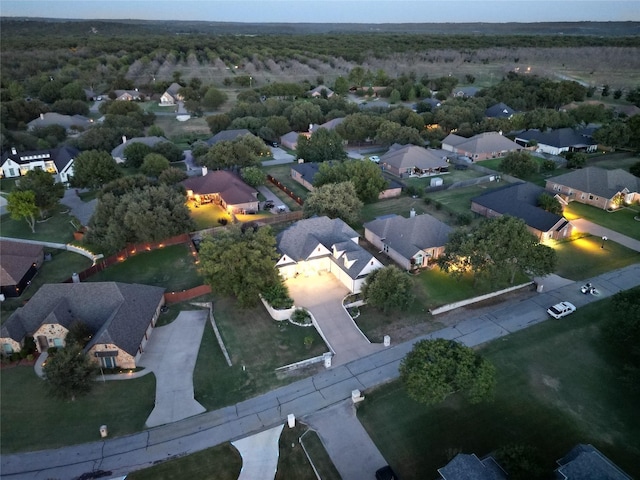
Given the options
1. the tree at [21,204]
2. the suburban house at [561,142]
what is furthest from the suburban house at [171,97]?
the suburban house at [561,142]

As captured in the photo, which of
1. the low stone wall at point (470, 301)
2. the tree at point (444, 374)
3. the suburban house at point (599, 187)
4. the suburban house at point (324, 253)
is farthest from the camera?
the suburban house at point (599, 187)

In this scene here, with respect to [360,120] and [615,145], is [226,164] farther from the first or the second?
[615,145]

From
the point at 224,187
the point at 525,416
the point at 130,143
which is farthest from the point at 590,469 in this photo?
the point at 130,143

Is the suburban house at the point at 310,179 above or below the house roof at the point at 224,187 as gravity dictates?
below

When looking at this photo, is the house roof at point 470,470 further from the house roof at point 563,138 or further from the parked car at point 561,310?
the house roof at point 563,138

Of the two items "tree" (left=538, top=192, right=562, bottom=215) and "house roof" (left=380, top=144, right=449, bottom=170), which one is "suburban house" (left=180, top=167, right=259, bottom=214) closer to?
"house roof" (left=380, top=144, right=449, bottom=170)

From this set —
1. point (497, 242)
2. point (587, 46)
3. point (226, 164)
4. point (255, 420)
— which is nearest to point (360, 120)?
point (226, 164)

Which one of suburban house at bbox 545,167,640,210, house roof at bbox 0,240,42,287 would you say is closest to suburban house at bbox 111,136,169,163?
house roof at bbox 0,240,42,287
